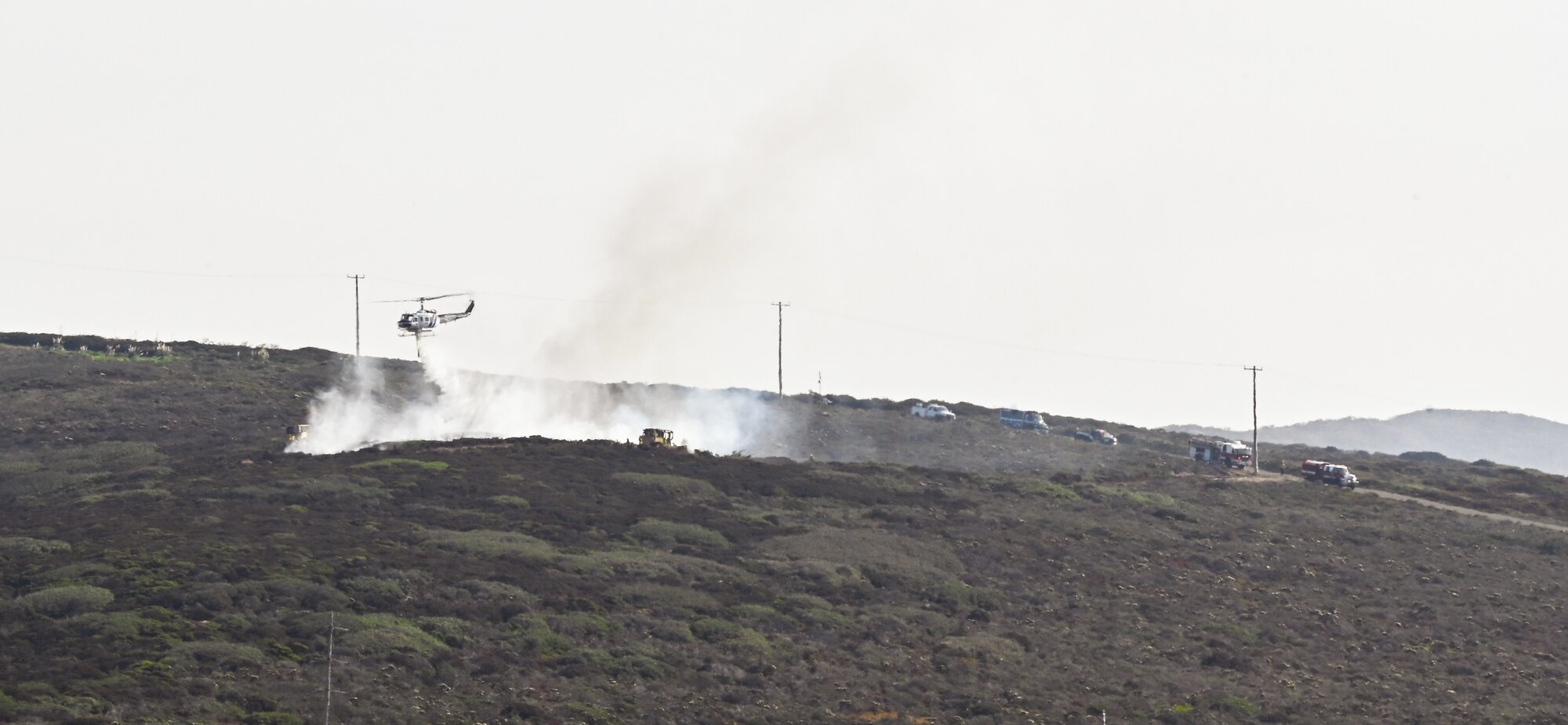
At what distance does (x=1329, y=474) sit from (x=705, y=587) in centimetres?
6203

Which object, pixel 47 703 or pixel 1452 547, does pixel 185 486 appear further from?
pixel 1452 547

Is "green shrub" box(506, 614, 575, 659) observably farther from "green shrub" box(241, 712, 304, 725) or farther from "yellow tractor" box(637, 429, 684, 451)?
"yellow tractor" box(637, 429, 684, 451)

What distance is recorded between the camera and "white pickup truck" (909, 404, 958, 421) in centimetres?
15800

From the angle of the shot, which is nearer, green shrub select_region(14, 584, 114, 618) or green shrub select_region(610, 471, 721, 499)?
green shrub select_region(14, 584, 114, 618)

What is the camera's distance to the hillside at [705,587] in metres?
64.0

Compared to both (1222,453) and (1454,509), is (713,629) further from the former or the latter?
(1222,453)

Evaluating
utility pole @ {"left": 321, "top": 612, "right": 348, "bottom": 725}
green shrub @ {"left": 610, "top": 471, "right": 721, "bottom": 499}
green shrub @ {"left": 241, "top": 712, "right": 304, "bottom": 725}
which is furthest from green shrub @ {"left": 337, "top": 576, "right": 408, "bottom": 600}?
green shrub @ {"left": 610, "top": 471, "right": 721, "bottom": 499}

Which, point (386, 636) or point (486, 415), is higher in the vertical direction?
point (486, 415)

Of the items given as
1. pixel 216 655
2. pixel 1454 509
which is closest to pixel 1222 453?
pixel 1454 509

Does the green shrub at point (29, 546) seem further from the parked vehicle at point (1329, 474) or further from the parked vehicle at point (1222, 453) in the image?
Answer: the parked vehicle at point (1222, 453)

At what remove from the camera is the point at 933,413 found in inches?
6270

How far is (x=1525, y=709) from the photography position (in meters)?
70.9

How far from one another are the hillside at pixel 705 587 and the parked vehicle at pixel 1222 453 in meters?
10.1

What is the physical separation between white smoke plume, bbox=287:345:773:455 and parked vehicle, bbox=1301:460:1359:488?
40.9 m
